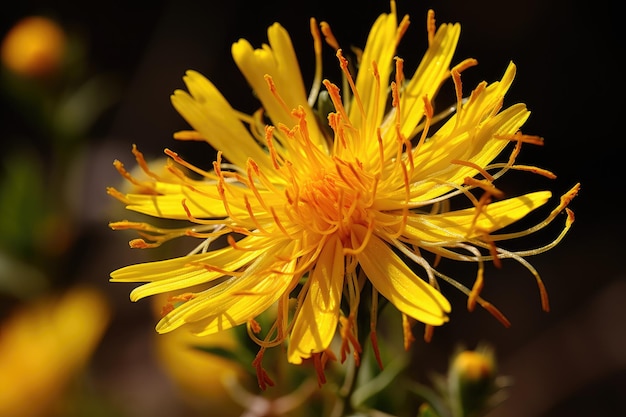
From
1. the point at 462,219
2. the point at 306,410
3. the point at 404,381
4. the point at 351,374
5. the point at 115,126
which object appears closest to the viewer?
the point at 462,219

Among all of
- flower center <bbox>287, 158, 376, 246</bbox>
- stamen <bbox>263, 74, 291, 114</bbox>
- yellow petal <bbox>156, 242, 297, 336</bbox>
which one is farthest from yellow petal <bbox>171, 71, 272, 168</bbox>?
yellow petal <bbox>156, 242, 297, 336</bbox>

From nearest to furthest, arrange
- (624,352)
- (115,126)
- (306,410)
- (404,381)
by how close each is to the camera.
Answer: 1. (404,381)
2. (306,410)
3. (624,352)
4. (115,126)

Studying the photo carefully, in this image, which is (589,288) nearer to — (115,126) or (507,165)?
(507,165)

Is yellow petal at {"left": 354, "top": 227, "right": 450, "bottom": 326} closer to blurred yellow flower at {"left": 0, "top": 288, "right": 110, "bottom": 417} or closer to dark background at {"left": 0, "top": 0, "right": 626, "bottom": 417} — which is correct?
blurred yellow flower at {"left": 0, "top": 288, "right": 110, "bottom": 417}

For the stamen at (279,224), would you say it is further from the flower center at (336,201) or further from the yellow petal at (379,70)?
the yellow petal at (379,70)

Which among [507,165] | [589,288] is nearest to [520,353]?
[589,288]

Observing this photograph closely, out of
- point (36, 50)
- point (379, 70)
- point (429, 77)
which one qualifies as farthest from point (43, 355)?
point (429, 77)

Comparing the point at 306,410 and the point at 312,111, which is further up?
the point at 312,111
